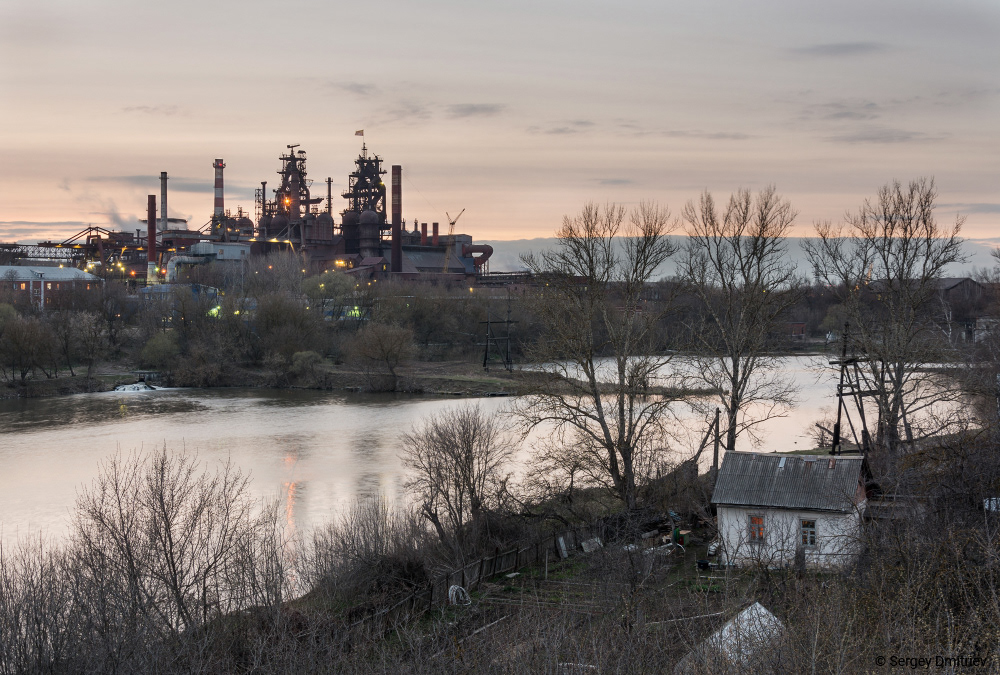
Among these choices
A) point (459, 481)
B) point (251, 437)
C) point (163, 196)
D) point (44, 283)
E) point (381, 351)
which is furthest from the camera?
point (163, 196)

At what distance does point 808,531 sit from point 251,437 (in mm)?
13596

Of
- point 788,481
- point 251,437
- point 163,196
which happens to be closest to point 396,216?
point 163,196

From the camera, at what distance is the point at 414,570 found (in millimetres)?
9914

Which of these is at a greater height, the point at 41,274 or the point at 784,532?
the point at 41,274

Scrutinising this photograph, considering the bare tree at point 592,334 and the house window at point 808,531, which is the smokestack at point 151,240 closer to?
the bare tree at point 592,334

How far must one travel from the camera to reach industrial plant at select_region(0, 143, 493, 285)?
2064 inches

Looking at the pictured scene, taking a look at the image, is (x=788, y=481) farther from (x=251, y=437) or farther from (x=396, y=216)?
(x=396, y=216)

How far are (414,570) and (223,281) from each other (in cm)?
4104

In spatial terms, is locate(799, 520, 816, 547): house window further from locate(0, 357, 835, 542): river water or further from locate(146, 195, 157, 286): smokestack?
locate(146, 195, 157, 286): smokestack

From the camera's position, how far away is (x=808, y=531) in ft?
32.8

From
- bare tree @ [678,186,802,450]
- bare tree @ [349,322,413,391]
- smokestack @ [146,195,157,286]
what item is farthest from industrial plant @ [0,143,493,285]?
bare tree @ [678,186,802,450]

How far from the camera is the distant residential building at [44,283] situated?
42141mm

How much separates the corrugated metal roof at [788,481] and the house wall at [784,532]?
0.11m

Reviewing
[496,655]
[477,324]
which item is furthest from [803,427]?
[477,324]
